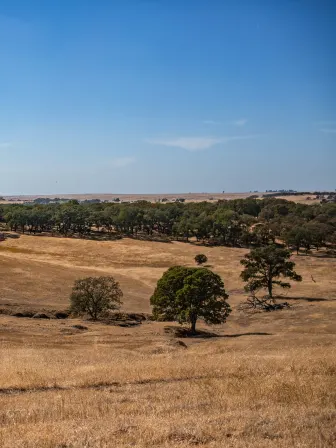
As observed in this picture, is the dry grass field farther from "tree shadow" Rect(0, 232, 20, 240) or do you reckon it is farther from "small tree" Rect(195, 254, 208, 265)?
"tree shadow" Rect(0, 232, 20, 240)

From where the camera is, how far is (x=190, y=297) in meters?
51.0

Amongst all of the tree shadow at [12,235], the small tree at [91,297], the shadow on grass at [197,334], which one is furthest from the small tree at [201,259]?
the shadow on grass at [197,334]

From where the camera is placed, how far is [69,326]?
4641 cm

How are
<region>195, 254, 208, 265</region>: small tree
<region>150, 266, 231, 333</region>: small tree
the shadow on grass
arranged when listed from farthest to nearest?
<region>195, 254, 208, 265</region>: small tree → <region>150, 266, 231, 333</region>: small tree → the shadow on grass

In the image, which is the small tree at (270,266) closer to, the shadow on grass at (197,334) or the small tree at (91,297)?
the shadow on grass at (197,334)

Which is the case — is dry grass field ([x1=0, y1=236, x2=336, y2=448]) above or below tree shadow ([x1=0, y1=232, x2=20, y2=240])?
above

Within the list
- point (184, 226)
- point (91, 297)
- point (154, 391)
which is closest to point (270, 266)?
point (91, 297)

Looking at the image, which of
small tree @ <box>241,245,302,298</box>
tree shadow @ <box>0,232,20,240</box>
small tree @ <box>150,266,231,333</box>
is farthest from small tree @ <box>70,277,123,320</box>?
tree shadow @ <box>0,232,20,240</box>

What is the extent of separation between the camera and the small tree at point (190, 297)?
1999 inches

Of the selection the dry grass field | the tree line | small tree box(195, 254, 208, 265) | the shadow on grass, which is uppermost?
the dry grass field

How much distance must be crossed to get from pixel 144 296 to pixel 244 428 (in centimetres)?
6778

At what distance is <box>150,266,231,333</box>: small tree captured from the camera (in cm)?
5078

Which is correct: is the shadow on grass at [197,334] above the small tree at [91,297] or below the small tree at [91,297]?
below

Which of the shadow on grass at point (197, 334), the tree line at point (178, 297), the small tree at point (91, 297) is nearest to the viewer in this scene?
the shadow on grass at point (197, 334)
